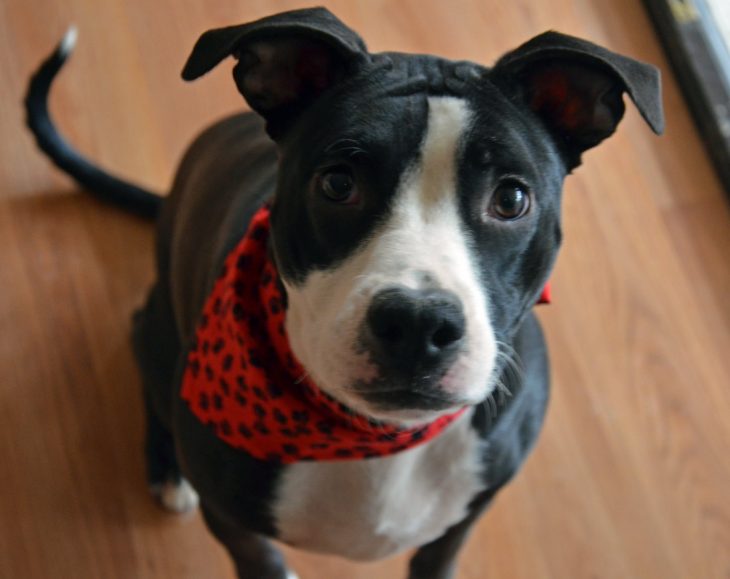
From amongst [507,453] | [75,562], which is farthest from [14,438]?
[507,453]

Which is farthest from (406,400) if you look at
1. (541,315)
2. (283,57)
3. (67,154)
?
(67,154)

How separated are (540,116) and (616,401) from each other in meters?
1.00

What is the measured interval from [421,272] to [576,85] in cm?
34

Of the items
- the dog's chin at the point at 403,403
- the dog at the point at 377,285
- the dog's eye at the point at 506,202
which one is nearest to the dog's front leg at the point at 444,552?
the dog at the point at 377,285

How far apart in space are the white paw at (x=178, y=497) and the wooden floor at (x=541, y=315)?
3 centimetres

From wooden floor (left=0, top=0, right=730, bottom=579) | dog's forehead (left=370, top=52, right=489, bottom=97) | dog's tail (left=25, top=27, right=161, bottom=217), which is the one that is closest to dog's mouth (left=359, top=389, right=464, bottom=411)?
dog's forehead (left=370, top=52, right=489, bottom=97)

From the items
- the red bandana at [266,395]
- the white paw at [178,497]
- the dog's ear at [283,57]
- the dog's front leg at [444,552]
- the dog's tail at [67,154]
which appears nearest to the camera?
the dog's ear at [283,57]

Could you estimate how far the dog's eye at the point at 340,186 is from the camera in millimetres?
1024

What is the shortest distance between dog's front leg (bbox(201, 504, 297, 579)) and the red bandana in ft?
0.73

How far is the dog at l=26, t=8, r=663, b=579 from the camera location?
A: 0.97 metres

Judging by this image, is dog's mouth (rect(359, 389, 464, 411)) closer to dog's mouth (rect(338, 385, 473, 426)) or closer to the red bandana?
dog's mouth (rect(338, 385, 473, 426))

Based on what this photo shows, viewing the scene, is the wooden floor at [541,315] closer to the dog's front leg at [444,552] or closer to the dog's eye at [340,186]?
the dog's front leg at [444,552]

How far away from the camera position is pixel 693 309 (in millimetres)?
2066

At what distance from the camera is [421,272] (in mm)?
931
